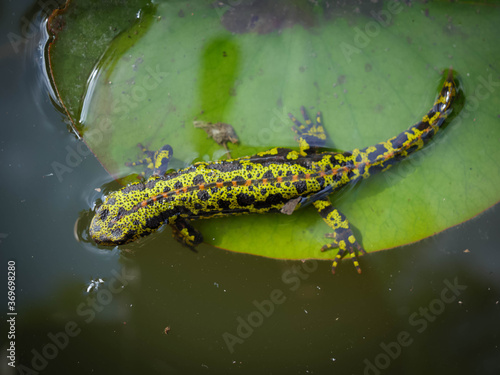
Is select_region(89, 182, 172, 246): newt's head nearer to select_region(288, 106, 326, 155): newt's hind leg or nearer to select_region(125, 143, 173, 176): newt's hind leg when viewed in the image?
select_region(125, 143, 173, 176): newt's hind leg

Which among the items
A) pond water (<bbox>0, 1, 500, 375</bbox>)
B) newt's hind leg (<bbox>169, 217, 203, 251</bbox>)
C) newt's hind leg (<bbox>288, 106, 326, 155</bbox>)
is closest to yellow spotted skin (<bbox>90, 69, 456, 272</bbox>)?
newt's hind leg (<bbox>288, 106, 326, 155</bbox>)

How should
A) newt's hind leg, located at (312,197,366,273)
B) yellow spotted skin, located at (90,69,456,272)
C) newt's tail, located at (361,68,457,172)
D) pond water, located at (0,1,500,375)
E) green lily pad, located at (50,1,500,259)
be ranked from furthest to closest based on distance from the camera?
pond water, located at (0,1,500,375) → newt's hind leg, located at (312,197,366,273) → yellow spotted skin, located at (90,69,456,272) → newt's tail, located at (361,68,457,172) → green lily pad, located at (50,1,500,259)

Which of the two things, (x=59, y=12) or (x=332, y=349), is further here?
(x=332, y=349)

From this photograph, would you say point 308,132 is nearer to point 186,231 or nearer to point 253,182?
point 253,182

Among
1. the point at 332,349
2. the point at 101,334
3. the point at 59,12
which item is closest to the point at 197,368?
the point at 101,334

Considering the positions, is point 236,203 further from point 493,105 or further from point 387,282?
point 493,105

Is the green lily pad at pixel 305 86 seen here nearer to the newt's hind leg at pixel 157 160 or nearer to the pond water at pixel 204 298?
the newt's hind leg at pixel 157 160
